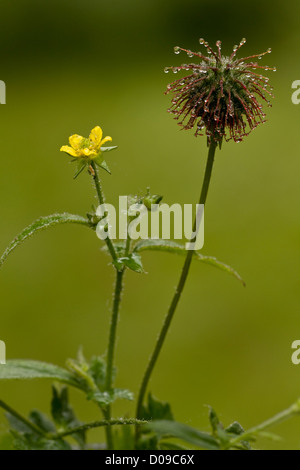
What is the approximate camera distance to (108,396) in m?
0.34

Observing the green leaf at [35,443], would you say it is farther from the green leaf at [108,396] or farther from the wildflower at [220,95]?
the wildflower at [220,95]

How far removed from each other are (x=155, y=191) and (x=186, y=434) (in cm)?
65

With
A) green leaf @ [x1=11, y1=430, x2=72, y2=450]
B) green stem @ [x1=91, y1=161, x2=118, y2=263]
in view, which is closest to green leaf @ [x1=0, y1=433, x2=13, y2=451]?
green leaf @ [x1=11, y1=430, x2=72, y2=450]

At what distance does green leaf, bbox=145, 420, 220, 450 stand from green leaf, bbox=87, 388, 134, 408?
9 centimetres

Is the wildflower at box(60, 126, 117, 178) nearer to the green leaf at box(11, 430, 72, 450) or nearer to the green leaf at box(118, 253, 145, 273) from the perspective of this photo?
the green leaf at box(118, 253, 145, 273)

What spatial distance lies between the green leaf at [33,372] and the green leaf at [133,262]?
0.32 feet

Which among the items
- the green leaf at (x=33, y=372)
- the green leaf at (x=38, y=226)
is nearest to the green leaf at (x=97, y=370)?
the green leaf at (x=33, y=372)

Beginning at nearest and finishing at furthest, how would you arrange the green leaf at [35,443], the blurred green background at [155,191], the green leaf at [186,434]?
the green leaf at [186,434]
the green leaf at [35,443]
the blurred green background at [155,191]

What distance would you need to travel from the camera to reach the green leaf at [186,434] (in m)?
0.24

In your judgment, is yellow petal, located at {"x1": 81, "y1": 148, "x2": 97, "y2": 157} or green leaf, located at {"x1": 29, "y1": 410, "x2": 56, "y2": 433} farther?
green leaf, located at {"x1": 29, "y1": 410, "x2": 56, "y2": 433}

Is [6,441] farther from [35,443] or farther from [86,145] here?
Result: [86,145]

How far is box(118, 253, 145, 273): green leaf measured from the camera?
29 centimetres

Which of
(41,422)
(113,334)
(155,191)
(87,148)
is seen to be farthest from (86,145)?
(155,191)
